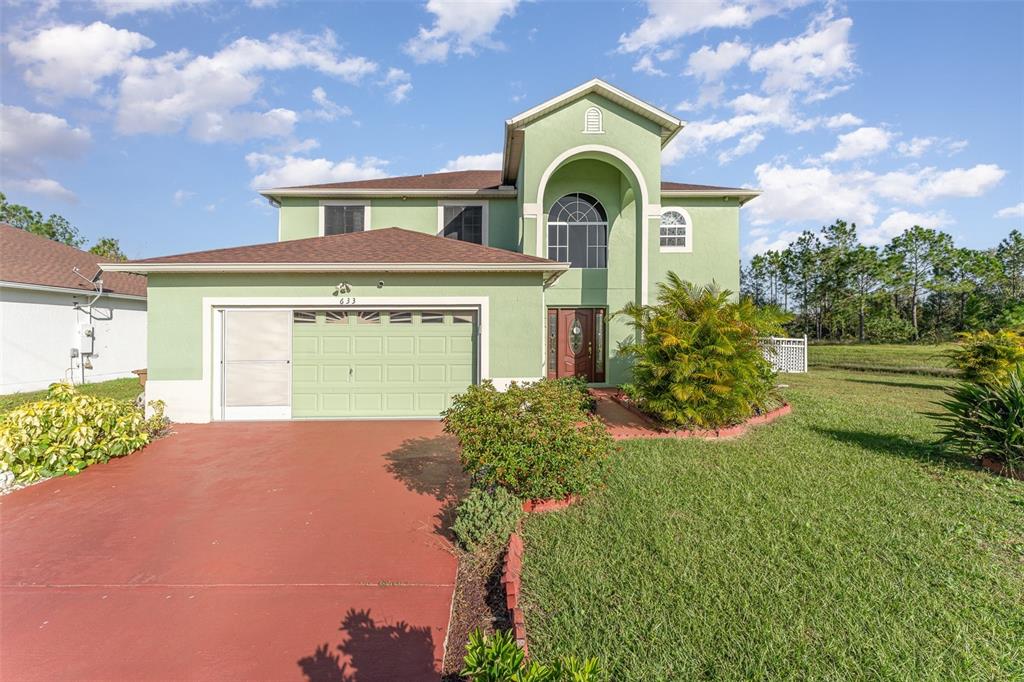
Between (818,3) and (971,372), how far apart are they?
332 inches

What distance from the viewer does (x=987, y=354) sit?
31.1 ft

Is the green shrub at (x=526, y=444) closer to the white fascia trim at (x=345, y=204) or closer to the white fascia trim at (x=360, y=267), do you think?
the white fascia trim at (x=360, y=267)

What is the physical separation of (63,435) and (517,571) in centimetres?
719

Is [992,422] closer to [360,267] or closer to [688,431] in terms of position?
[688,431]

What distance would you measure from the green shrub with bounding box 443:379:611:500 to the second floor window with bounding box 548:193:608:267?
8925 millimetres

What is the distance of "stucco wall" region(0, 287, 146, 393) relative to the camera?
12.9 metres

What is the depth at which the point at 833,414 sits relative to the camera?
912 cm

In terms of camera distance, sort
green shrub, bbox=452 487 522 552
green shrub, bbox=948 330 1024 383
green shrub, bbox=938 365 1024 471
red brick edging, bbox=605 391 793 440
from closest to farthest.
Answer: green shrub, bbox=452 487 522 552
green shrub, bbox=938 365 1024 471
red brick edging, bbox=605 391 793 440
green shrub, bbox=948 330 1024 383

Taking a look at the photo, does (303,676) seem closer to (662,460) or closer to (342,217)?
(662,460)

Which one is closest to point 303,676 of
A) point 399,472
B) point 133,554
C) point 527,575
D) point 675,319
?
point 527,575

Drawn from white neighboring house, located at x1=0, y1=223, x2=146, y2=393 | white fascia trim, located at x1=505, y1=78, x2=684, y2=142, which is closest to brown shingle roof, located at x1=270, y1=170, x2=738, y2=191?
white fascia trim, located at x1=505, y1=78, x2=684, y2=142

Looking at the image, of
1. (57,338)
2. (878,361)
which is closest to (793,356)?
(878,361)

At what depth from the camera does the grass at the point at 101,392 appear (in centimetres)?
1135

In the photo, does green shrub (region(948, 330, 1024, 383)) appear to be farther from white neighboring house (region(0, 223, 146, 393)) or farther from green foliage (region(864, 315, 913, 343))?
green foliage (region(864, 315, 913, 343))
